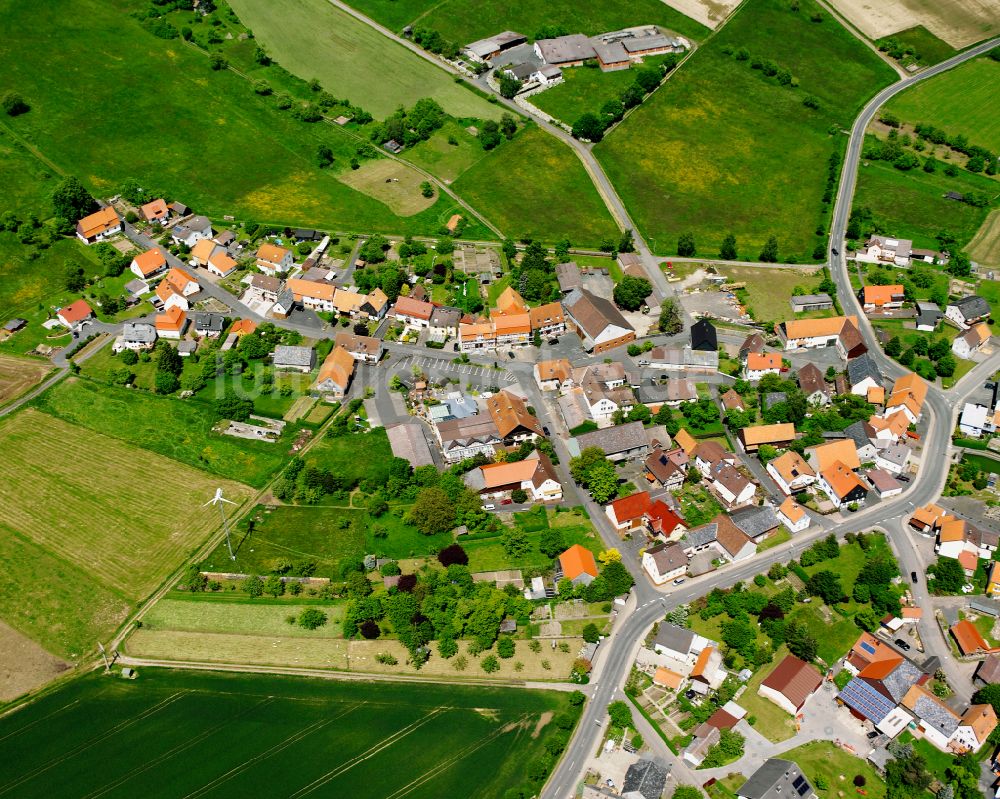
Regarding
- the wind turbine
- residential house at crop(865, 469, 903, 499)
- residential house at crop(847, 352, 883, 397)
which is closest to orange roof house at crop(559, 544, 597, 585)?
residential house at crop(865, 469, 903, 499)

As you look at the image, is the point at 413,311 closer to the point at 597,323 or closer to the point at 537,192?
the point at 597,323

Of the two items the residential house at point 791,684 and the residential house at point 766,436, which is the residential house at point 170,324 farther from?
the residential house at point 791,684

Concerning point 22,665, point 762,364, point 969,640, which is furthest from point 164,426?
point 969,640

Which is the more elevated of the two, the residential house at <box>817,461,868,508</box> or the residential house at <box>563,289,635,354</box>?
the residential house at <box>817,461,868,508</box>

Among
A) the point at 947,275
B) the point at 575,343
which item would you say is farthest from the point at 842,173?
the point at 575,343

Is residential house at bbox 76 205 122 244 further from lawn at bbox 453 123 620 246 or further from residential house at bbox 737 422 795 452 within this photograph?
residential house at bbox 737 422 795 452

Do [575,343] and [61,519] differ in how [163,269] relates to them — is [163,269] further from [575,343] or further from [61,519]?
[575,343]

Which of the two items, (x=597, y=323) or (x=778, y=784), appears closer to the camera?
(x=778, y=784)
